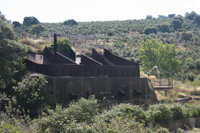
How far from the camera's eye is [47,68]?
26391 mm

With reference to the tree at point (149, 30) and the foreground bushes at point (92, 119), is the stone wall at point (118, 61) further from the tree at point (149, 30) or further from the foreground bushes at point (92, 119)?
the tree at point (149, 30)

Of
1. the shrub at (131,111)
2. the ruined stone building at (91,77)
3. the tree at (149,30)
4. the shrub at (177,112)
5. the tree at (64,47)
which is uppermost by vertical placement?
the tree at (149,30)

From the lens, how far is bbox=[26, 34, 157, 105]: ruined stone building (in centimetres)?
2508

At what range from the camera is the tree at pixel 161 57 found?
54.2 meters

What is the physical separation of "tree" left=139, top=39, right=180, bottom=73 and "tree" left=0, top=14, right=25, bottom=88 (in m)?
36.7

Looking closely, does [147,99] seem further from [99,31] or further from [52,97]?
[99,31]

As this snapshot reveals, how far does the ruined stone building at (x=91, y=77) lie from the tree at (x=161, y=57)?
2380 cm

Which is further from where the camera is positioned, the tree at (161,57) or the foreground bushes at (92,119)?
the tree at (161,57)

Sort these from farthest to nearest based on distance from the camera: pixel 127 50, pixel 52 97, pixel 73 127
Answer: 1. pixel 127 50
2. pixel 52 97
3. pixel 73 127

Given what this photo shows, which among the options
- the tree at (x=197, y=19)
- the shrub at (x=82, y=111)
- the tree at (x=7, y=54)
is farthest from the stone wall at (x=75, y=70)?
the tree at (x=197, y=19)

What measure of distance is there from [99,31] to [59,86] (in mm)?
68565

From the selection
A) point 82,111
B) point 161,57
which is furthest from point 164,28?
point 82,111

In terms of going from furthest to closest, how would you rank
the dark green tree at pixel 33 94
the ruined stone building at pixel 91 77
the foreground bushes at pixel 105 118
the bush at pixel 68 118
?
the ruined stone building at pixel 91 77, the dark green tree at pixel 33 94, the foreground bushes at pixel 105 118, the bush at pixel 68 118

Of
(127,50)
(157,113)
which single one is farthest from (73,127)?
(127,50)
